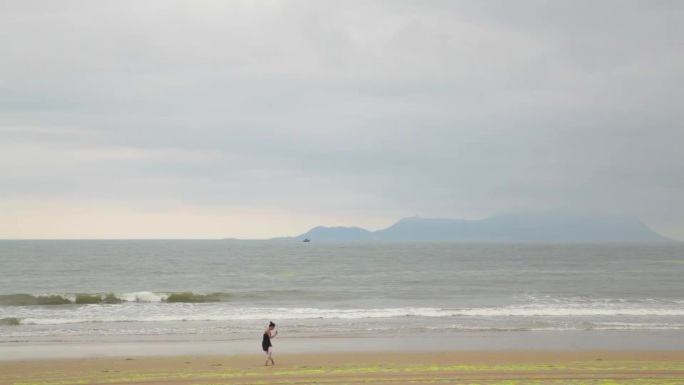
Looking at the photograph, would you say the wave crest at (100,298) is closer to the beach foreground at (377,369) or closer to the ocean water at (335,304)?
the ocean water at (335,304)

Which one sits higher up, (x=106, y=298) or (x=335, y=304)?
(x=106, y=298)

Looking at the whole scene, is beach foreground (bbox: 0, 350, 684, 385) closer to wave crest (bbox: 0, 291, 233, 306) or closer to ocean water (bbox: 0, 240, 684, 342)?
ocean water (bbox: 0, 240, 684, 342)

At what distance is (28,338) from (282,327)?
10.6 m

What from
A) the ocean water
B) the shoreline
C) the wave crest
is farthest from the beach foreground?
the wave crest

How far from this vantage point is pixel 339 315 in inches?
1312

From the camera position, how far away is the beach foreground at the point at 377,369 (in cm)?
1639

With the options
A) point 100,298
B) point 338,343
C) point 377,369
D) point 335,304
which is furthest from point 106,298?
point 377,369

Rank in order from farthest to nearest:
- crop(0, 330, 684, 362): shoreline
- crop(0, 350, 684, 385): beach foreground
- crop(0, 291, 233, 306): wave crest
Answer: crop(0, 291, 233, 306): wave crest, crop(0, 330, 684, 362): shoreline, crop(0, 350, 684, 385): beach foreground

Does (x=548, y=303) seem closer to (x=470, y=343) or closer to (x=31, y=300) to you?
(x=470, y=343)

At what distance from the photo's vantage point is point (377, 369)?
702 inches

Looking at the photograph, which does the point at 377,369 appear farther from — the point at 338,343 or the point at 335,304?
the point at 335,304

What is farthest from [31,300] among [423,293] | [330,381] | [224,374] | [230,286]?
[330,381]

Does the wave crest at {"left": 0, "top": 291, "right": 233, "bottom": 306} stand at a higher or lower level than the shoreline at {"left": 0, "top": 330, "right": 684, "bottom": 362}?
higher

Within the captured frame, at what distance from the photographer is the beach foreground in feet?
53.8
